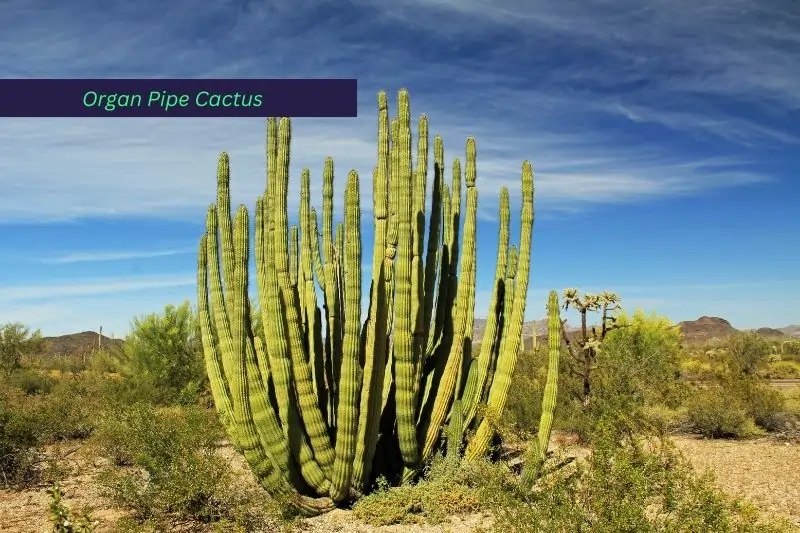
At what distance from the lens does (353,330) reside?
26.4 feet

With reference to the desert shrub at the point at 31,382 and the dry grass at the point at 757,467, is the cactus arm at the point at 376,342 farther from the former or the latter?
the desert shrub at the point at 31,382

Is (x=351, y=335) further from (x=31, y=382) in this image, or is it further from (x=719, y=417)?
(x=31, y=382)

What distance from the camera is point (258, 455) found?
28.1 ft

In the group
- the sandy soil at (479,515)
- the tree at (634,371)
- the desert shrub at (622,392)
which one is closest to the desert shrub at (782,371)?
the tree at (634,371)

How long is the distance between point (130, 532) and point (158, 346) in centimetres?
1341

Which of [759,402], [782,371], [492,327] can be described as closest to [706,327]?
[782,371]

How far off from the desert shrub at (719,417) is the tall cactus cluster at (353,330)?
7.30 meters

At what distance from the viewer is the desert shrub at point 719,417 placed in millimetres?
14641

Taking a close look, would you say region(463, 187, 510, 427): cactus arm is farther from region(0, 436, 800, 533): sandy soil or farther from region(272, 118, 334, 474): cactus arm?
region(272, 118, 334, 474): cactus arm

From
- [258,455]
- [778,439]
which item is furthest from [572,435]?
[258,455]

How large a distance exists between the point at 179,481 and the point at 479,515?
12.1 feet

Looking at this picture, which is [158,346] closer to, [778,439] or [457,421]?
[457,421]

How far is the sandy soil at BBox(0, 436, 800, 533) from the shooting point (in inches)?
327

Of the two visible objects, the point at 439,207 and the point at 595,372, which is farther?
the point at 595,372
